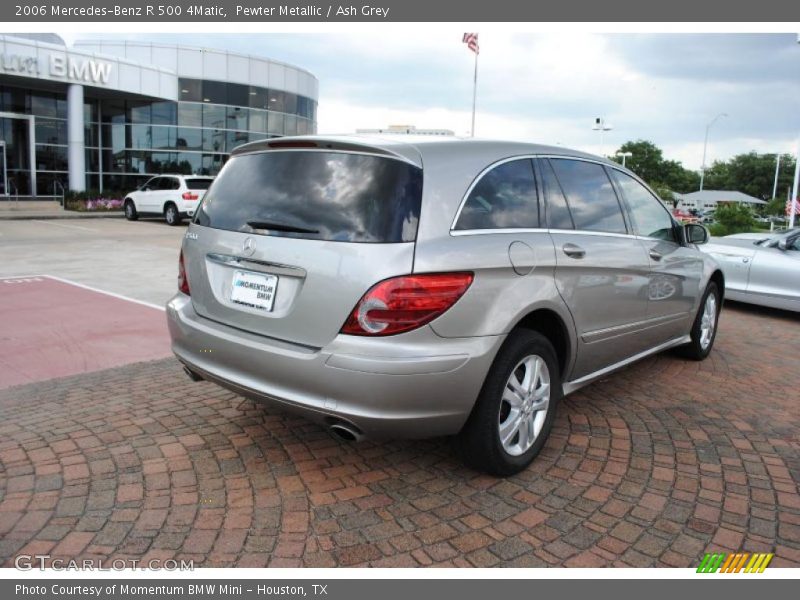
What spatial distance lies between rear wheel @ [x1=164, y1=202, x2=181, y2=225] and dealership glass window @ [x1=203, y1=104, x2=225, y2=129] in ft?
35.1

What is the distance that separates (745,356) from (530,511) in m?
4.41

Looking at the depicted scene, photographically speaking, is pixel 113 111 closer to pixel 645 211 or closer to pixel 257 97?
pixel 257 97

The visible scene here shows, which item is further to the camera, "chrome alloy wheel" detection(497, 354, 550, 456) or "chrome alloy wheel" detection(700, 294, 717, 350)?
"chrome alloy wheel" detection(700, 294, 717, 350)

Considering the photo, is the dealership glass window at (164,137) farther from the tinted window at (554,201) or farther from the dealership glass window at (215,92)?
the tinted window at (554,201)

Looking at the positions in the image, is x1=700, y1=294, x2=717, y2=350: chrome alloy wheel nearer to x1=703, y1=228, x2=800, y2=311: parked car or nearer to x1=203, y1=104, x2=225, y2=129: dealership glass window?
x1=703, y1=228, x2=800, y2=311: parked car

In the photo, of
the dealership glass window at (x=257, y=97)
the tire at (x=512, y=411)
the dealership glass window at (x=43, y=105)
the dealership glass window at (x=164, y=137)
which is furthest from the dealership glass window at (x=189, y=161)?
the tire at (x=512, y=411)

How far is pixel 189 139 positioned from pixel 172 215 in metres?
10.7

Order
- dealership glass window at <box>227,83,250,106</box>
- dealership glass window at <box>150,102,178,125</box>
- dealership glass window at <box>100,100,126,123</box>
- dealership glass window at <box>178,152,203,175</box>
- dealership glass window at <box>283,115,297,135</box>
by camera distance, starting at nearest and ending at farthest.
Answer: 1. dealership glass window at <box>100,100,126,123</box>
2. dealership glass window at <box>150,102,178,125</box>
3. dealership glass window at <box>178,152,203,175</box>
4. dealership glass window at <box>227,83,250,106</box>
5. dealership glass window at <box>283,115,297,135</box>

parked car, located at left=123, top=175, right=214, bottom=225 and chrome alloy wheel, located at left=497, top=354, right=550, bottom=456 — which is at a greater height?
parked car, located at left=123, top=175, right=214, bottom=225

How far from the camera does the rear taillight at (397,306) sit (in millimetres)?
2854

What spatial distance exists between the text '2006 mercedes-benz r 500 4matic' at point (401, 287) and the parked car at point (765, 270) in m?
5.97

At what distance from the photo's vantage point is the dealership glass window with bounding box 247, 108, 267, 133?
3262 cm

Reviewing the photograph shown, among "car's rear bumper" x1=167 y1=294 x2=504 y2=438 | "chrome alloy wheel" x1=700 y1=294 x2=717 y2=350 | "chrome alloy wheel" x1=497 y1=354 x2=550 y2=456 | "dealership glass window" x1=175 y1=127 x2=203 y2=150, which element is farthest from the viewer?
"dealership glass window" x1=175 y1=127 x2=203 y2=150

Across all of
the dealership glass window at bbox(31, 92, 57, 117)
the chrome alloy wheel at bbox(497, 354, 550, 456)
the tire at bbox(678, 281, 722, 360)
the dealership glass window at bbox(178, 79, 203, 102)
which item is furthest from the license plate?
the dealership glass window at bbox(178, 79, 203, 102)
